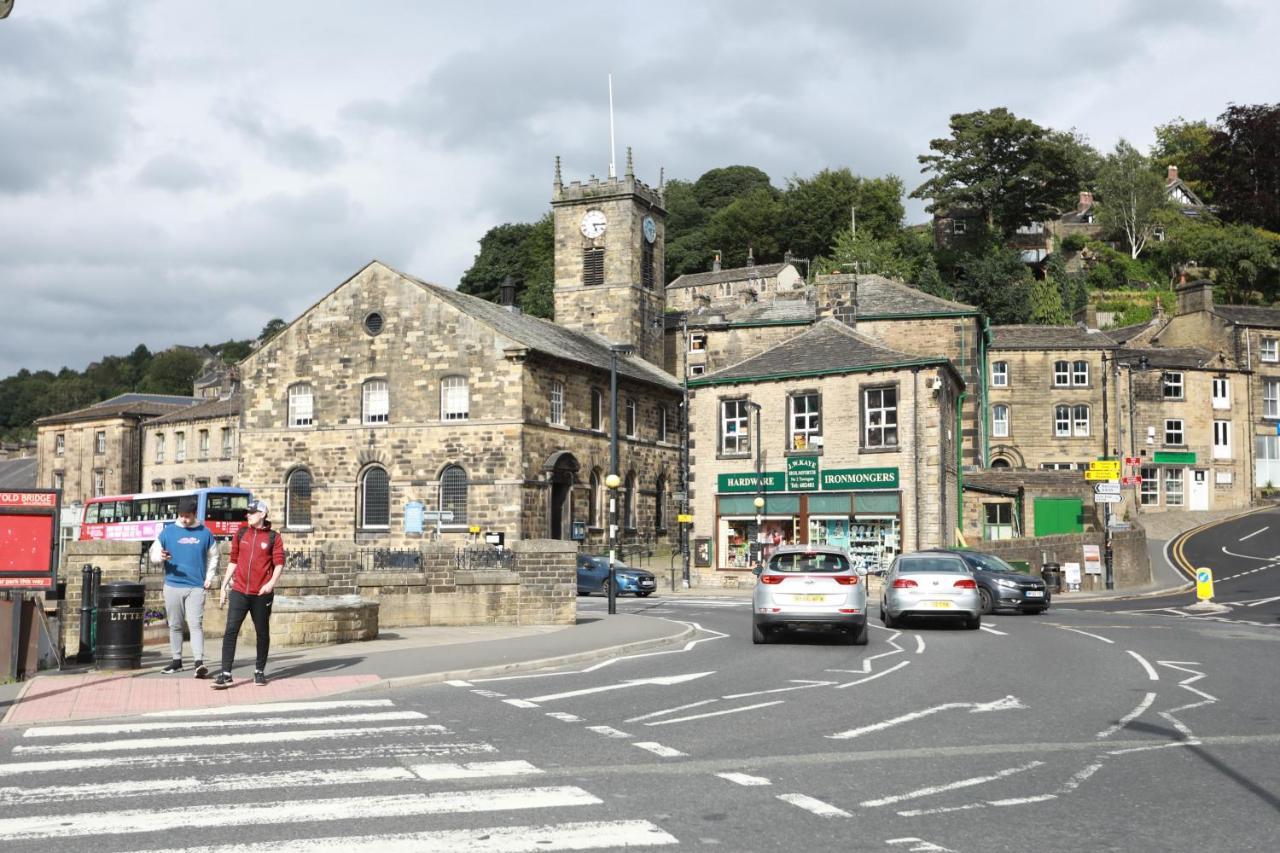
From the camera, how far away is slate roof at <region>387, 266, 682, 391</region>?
166 ft

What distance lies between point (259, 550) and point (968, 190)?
2749 inches

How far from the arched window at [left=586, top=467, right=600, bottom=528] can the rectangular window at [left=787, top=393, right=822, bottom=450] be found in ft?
41.6

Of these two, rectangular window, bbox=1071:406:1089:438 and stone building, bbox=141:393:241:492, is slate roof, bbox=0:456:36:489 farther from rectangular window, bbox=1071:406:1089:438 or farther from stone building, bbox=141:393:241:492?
rectangular window, bbox=1071:406:1089:438

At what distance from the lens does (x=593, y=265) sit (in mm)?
64875

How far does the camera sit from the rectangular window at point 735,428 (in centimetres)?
4409

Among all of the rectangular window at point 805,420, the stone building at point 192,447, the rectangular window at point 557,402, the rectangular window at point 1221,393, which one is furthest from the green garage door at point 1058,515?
the stone building at point 192,447

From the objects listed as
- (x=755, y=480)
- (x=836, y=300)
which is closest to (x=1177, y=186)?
(x=836, y=300)

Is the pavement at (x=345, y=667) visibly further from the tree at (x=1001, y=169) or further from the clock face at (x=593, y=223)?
the tree at (x=1001, y=169)

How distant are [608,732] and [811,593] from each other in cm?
896

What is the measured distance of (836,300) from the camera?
51156mm

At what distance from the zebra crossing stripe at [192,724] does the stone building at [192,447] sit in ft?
Answer: 202

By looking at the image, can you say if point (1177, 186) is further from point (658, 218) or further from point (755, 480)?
point (755, 480)

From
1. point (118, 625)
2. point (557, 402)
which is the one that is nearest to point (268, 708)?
point (118, 625)

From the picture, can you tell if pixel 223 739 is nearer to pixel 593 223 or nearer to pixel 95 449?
pixel 593 223
